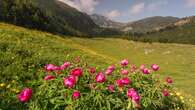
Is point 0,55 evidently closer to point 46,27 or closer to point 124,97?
point 124,97

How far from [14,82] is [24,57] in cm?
372

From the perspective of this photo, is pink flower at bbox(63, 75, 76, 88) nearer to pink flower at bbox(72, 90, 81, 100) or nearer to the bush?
the bush

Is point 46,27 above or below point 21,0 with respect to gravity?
below

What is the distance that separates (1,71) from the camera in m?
10.2

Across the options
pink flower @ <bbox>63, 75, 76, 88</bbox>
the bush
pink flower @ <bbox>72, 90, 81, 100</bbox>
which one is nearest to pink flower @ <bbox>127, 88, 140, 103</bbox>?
the bush

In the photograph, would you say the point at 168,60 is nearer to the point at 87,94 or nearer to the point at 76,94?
the point at 87,94

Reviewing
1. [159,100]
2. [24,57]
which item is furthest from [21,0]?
[159,100]

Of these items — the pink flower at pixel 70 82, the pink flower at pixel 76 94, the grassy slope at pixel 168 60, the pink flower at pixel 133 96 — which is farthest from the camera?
the grassy slope at pixel 168 60

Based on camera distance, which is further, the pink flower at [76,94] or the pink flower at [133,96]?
the pink flower at [133,96]

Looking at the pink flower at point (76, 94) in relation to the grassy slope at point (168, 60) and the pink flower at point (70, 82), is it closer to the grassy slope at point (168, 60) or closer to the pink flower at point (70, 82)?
the pink flower at point (70, 82)

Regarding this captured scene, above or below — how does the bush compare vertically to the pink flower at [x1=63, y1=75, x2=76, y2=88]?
below

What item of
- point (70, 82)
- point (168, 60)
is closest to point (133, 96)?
point (70, 82)

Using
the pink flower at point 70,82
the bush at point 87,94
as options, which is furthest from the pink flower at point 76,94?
the pink flower at point 70,82

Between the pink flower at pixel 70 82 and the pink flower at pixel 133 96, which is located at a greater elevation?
the pink flower at pixel 70 82
